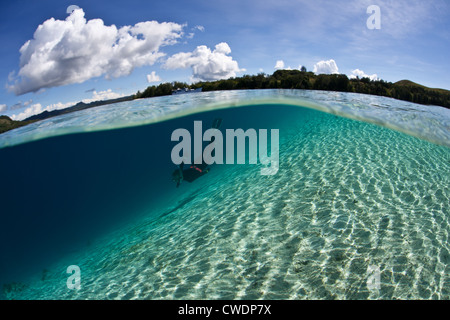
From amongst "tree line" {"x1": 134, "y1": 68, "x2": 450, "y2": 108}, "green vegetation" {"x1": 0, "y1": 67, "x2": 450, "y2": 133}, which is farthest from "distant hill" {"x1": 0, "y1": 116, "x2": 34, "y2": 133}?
"tree line" {"x1": 134, "y1": 68, "x2": 450, "y2": 108}

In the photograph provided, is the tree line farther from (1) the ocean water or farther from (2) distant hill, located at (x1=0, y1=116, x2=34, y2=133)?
(1) the ocean water

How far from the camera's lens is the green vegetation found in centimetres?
1756

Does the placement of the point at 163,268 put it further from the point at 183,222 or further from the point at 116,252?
the point at 116,252

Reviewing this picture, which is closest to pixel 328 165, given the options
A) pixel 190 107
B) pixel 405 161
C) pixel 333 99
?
pixel 405 161

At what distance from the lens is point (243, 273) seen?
400 centimetres

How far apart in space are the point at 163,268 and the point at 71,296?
2312 mm

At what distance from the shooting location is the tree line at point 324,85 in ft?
64.3

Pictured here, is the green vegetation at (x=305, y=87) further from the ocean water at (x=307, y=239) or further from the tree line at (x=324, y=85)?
the ocean water at (x=307, y=239)

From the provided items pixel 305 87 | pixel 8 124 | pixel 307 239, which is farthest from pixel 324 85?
pixel 8 124

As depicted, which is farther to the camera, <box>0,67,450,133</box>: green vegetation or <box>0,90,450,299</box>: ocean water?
<box>0,67,450,133</box>: green vegetation

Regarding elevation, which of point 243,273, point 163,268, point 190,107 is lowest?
point 163,268

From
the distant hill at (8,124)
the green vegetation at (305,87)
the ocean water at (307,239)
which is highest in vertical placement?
the green vegetation at (305,87)

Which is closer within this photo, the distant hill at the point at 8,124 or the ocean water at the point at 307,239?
the ocean water at the point at 307,239

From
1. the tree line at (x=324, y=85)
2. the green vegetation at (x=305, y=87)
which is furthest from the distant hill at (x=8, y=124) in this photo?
the tree line at (x=324, y=85)
